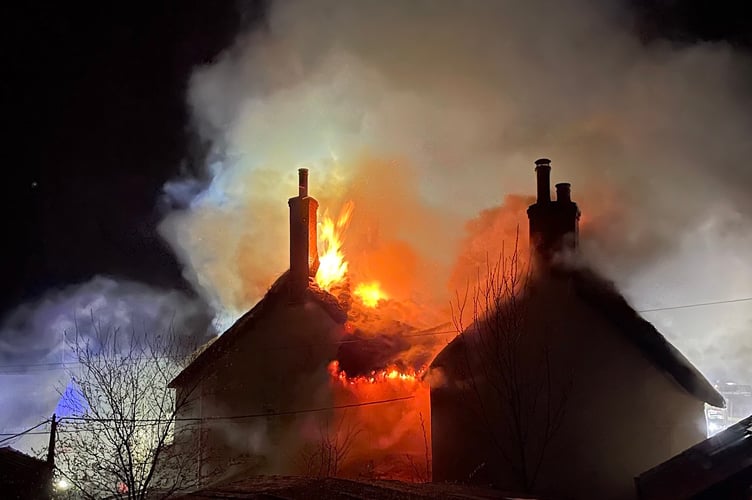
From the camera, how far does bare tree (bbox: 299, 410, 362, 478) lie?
21.6 m

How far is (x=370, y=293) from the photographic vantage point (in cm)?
2653

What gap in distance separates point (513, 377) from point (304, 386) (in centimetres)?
919

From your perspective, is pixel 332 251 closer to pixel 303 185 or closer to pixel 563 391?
pixel 303 185

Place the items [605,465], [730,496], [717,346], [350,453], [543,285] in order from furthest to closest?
[717,346]
[350,453]
[543,285]
[605,465]
[730,496]

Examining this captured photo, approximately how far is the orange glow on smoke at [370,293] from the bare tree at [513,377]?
8550mm

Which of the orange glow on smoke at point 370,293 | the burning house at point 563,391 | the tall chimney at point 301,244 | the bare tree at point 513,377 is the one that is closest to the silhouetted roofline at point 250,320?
the tall chimney at point 301,244

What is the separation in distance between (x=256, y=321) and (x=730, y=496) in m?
17.8

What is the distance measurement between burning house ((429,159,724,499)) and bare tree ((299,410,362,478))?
5268 mm

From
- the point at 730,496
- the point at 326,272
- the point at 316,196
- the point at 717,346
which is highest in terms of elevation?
the point at 316,196

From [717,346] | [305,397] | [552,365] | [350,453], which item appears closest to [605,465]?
[552,365]

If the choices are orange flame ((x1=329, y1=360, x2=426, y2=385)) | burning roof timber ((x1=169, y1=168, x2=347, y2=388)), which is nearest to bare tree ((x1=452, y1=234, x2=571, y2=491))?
orange flame ((x1=329, y1=360, x2=426, y2=385))

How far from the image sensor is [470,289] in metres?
24.2

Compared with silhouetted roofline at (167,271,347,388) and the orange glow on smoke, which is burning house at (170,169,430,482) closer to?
silhouetted roofline at (167,271,347,388)

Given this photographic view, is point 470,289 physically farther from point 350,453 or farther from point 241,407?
point 241,407
